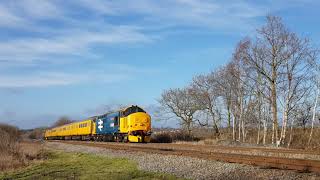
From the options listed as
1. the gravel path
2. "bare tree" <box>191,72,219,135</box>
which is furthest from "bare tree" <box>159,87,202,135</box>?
the gravel path

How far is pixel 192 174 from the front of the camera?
45.0 ft

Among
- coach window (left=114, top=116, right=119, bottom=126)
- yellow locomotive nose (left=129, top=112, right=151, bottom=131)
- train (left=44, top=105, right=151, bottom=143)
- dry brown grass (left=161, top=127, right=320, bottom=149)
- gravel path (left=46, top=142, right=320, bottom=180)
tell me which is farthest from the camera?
coach window (left=114, top=116, right=119, bottom=126)

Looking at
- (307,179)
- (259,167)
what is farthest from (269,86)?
(307,179)

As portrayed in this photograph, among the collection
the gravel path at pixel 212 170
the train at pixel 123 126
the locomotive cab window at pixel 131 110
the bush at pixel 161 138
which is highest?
the locomotive cab window at pixel 131 110

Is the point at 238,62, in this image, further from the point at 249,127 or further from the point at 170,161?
Result: the point at 170,161

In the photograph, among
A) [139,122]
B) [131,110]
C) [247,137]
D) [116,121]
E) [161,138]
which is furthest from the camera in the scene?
[161,138]

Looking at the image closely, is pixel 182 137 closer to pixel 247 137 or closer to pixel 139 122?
pixel 247 137

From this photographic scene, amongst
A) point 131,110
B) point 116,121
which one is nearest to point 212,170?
point 131,110

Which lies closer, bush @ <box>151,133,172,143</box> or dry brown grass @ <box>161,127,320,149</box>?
dry brown grass @ <box>161,127,320,149</box>

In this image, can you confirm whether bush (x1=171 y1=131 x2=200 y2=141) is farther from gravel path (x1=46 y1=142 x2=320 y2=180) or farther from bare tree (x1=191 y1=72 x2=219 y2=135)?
gravel path (x1=46 y1=142 x2=320 y2=180)

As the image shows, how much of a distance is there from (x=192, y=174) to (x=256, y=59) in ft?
86.9

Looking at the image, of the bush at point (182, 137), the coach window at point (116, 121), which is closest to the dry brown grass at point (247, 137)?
the bush at point (182, 137)

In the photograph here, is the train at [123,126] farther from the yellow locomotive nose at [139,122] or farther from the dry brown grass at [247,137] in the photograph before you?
the dry brown grass at [247,137]

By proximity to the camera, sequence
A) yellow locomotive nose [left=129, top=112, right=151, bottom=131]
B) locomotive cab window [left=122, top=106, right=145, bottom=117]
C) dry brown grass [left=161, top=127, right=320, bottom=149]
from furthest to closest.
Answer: locomotive cab window [left=122, top=106, right=145, bottom=117] < yellow locomotive nose [left=129, top=112, right=151, bottom=131] < dry brown grass [left=161, top=127, right=320, bottom=149]
